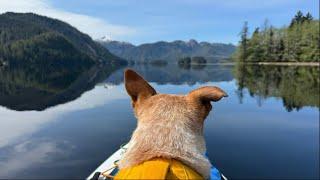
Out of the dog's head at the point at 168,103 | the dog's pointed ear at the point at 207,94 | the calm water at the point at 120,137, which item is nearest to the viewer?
the dog's pointed ear at the point at 207,94

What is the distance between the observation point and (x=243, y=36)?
163500 millimetres

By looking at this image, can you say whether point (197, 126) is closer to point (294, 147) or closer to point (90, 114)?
point (294, 147)

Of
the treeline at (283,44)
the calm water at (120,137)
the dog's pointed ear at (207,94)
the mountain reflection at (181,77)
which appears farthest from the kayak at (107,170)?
the treeline at (283,44)

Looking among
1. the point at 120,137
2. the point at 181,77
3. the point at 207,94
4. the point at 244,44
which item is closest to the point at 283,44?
the point at 244,44

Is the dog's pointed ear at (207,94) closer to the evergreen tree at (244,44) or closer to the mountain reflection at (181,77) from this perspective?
A: the mountain reflection at (181,77)

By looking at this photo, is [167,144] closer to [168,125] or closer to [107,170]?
[168,125]

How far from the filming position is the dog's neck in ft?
12.0

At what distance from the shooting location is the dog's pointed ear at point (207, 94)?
3774mm

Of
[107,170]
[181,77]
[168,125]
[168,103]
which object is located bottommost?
[181,77]

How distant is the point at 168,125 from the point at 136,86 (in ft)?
1.83

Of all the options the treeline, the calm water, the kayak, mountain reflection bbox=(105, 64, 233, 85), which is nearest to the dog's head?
the kayak

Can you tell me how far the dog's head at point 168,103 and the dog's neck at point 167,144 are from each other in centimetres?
7

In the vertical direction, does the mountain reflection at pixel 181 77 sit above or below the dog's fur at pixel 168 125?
below

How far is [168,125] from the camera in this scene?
3826 mm
